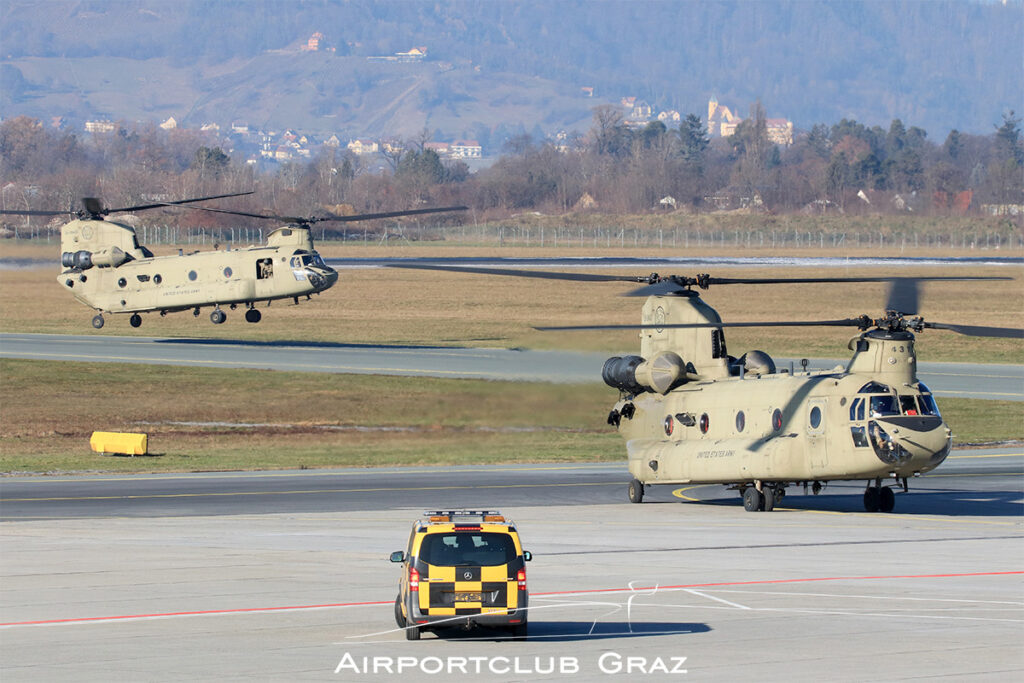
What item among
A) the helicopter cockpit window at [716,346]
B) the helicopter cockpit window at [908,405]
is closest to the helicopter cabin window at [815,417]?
the helicopter cockpit window at [908,405]

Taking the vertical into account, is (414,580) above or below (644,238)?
below

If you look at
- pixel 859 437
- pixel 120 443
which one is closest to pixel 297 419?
pixel 120 443

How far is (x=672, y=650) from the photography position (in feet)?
71.3

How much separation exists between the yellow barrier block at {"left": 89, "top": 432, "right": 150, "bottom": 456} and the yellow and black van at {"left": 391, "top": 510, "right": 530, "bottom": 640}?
34.1 m

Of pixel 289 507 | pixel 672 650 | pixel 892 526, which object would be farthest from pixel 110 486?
pixel 672 650

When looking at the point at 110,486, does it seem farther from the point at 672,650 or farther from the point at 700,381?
the point at 672,650

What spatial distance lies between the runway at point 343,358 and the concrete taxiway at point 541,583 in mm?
24473

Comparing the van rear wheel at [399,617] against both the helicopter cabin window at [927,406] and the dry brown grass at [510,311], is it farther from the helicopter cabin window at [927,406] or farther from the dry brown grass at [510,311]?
the dry brown grass at [510,311]

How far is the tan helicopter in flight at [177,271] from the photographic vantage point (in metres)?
75.4

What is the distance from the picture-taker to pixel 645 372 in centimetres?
3959

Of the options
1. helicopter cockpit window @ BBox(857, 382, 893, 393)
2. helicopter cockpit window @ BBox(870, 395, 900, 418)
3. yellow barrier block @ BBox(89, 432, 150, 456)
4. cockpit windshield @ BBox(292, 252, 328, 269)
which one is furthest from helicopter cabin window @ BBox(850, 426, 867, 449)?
cockpit windshield @ BBox(292, 252, 328, 269)

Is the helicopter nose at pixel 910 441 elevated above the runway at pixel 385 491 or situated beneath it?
elevated above

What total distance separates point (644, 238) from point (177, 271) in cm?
10090

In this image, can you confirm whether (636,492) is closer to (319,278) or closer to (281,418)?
(281,418)
